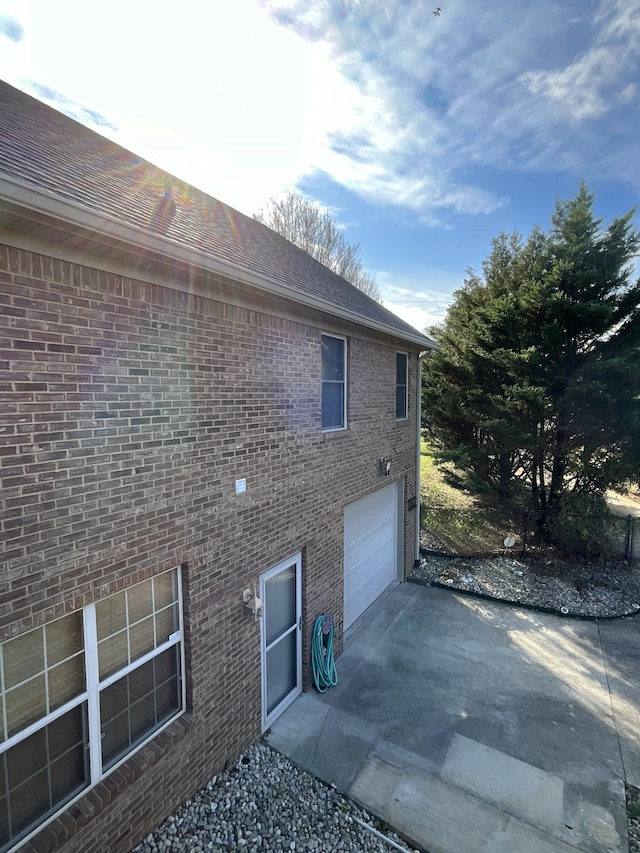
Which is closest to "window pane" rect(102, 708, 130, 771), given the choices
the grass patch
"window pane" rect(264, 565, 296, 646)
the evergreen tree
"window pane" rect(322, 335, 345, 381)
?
"window pane" rect(264, 565, 296, 646)

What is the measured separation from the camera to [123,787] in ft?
11.6

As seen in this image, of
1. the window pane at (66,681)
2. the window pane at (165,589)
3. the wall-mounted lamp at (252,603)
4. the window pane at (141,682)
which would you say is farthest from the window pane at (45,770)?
the wall-mounted lamp at (252,603)

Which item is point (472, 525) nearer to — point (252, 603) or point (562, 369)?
point (562, 369)

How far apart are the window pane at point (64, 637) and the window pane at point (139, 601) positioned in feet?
1.47

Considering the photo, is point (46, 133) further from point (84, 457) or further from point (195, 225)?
point (84, 457)

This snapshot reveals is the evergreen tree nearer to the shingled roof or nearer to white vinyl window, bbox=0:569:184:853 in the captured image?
the shingled roof

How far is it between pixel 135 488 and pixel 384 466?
579cm

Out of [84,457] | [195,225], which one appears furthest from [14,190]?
[195,225]

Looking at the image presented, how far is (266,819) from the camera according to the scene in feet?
13.5

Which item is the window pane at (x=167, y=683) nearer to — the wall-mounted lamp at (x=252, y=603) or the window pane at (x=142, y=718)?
the window pane at (x=142, y=718)

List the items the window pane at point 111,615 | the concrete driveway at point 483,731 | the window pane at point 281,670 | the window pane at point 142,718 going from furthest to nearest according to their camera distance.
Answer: the window pane at point 281,670 → the concrete driveway at point 483,731 → the window pane at point 142,718 → the window pane at point 111,615

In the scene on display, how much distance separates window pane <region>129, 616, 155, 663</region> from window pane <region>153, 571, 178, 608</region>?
0.54 ft

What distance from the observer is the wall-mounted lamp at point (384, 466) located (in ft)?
27.7

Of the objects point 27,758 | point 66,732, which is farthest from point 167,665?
point 27,758
